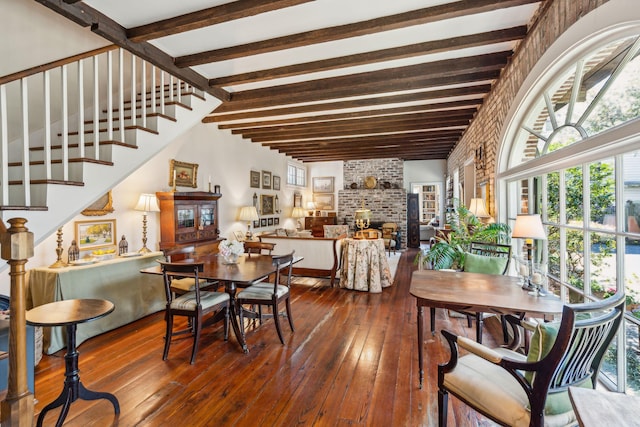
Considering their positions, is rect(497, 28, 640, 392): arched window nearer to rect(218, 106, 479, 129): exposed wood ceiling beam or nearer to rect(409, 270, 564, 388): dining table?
rect(409, 270, 564, 388): dining table

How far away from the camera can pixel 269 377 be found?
2418mm

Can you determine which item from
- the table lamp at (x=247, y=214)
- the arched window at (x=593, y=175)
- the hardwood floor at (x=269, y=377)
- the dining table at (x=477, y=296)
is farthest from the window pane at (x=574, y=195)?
the table lamp at (x=247, y=214)

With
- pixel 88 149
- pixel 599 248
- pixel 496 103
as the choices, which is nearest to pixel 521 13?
pixel 496 103

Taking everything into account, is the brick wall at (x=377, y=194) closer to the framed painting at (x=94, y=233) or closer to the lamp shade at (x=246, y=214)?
the lamp shade at (x=246, y=214)

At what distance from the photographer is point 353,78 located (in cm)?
374

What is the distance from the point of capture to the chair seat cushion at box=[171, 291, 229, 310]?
9.07ft

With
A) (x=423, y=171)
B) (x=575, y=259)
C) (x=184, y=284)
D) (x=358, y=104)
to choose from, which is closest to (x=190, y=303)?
(x=184, y=284)

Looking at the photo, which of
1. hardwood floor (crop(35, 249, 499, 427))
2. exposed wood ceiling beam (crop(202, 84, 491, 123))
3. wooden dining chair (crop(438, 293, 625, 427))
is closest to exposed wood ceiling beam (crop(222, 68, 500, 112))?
exposed wood ceiling beam (crop(202, 84, 491, 123))

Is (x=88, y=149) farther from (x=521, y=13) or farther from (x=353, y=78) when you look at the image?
(x=521, y=13)

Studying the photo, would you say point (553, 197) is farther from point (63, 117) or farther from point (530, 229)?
point (63, 117)

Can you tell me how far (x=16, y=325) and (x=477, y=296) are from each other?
246 centimetres

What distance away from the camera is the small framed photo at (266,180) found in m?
7.45

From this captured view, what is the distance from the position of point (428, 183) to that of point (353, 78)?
736 centimetres

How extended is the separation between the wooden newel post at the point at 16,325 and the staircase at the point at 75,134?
3.64ft
